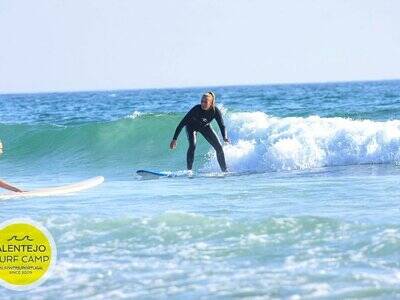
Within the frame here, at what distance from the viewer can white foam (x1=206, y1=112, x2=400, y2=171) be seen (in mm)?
16312

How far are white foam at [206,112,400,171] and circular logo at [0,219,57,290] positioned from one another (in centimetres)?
842

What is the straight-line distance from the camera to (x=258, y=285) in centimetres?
605

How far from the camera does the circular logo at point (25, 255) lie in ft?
21.1

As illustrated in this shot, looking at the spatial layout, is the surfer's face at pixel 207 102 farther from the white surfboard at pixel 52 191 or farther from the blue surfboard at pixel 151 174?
the white surfboard at pixel 52 191

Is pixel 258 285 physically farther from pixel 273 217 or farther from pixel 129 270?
pixel 273 217

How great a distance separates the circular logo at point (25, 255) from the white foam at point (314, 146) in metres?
8.42

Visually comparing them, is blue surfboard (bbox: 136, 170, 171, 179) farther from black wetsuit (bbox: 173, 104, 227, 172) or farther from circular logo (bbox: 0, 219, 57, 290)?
circular logo (bbox: 0, 219, 57, 290)

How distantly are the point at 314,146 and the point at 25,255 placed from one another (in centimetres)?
1105

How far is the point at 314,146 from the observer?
678 inches

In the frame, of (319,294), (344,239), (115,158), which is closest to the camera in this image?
(319,294)

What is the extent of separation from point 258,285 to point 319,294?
494 millimetres

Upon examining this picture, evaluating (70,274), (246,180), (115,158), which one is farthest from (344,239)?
(115,158)

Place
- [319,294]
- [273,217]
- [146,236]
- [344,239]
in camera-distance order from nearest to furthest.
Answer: [319,294] → [344,239] → [146,236] → [273,217]

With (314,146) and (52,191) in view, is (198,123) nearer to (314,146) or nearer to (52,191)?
(52,191)
